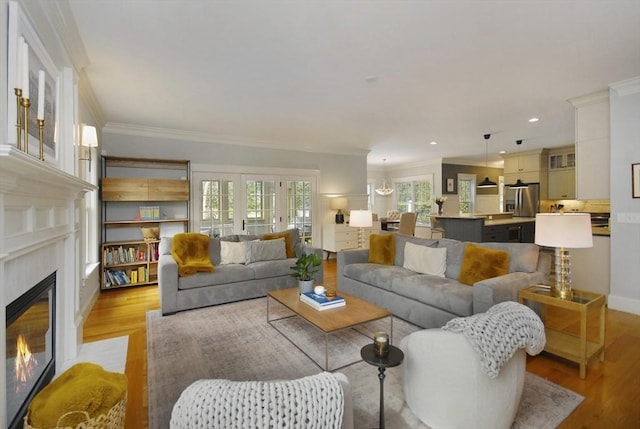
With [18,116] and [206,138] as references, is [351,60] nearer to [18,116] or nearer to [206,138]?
[18,116]

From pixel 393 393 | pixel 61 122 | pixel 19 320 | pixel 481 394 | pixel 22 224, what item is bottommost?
pixel 393 393

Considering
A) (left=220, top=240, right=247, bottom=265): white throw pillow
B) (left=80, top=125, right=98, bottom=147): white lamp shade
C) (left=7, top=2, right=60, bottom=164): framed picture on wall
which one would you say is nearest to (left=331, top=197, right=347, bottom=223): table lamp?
(left=220, top=240, right=247, bottom=265): white throw pillow

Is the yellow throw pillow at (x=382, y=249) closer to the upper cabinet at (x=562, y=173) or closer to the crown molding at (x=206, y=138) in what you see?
the crown molding at (x=206, y=138)

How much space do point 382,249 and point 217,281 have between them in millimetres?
2116

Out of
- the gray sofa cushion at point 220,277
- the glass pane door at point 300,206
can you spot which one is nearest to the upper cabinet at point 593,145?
the gray sofa cushion at point 220,277

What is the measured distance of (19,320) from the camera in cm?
→ 167

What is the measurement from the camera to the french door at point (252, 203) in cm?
569

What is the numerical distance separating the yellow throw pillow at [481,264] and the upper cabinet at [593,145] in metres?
1.95

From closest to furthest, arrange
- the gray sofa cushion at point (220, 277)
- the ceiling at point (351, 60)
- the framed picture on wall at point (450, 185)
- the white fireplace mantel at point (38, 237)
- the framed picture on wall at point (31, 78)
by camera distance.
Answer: the white fireplace mantel at point (38, 237)
the framed picture on wall at point (31, 78)
the ceiling at point (351, 60)
the gray sofa cushion at point (220, 277)
the framed picture on wall at point (450, 185)

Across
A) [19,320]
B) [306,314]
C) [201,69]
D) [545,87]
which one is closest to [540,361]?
[306,314]

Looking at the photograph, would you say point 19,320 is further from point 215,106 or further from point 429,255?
point 429,255

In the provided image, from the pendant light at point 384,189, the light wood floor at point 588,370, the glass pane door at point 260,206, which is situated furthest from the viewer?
the pendant light at point 384,189

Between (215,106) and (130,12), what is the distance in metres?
1.97

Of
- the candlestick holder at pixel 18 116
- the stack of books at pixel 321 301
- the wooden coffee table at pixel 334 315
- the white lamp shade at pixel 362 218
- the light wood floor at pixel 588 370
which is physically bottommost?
the light wood floor at pixel 588 370
